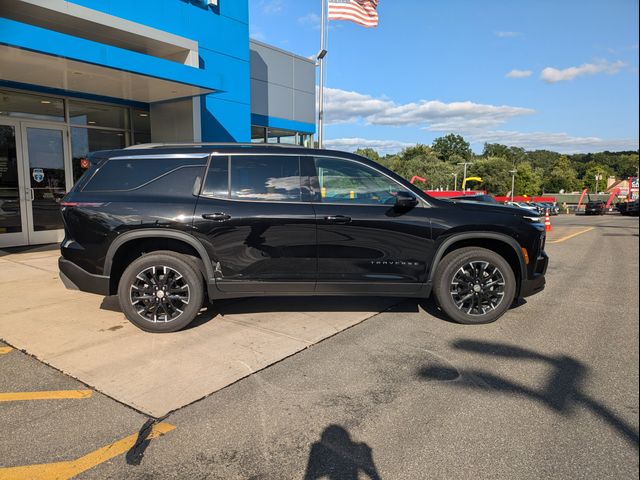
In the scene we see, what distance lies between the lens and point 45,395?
329cm

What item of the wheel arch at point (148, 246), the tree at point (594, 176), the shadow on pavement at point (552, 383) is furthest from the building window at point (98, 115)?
the tree at point (594, 176)

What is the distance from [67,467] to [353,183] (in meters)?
3.56

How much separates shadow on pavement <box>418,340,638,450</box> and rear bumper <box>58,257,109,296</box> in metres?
3.36

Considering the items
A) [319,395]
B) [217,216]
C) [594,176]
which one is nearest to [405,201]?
[217,216]

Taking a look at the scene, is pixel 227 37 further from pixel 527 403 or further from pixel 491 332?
pixel 527 403

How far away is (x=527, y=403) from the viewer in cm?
315

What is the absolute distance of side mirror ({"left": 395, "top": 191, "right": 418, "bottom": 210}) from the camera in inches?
181

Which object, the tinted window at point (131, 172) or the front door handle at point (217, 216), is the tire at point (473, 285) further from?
the tinted window at point (131, 172)

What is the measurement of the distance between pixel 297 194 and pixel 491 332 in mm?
2603

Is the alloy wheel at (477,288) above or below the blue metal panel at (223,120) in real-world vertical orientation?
below

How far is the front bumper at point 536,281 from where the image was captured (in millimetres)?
4859

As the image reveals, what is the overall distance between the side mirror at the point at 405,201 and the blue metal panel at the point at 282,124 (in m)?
12.8

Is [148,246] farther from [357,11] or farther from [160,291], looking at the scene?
[357,11]

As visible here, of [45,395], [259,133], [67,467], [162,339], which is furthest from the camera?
[259,133]
